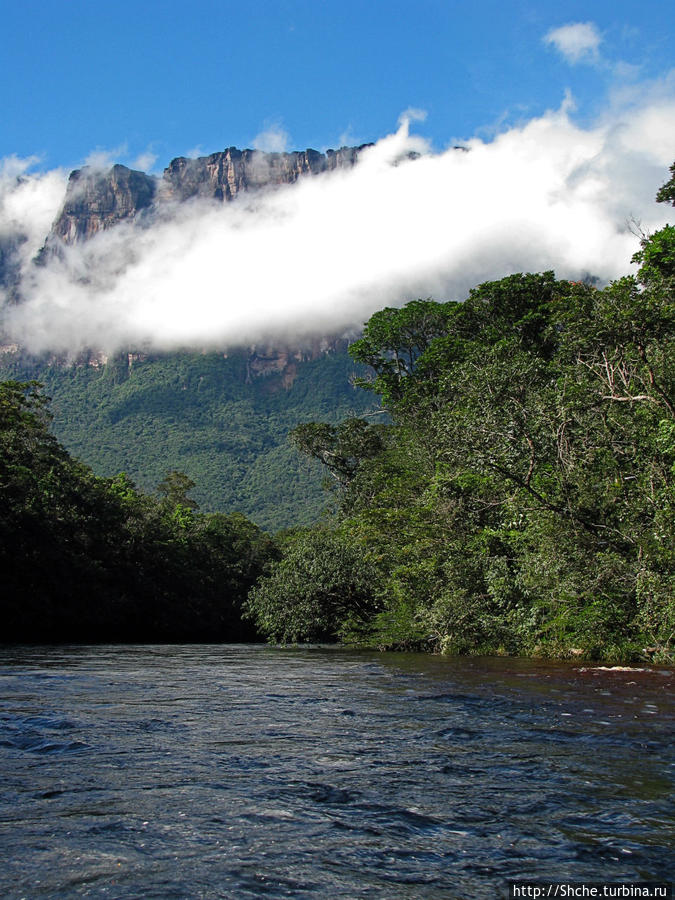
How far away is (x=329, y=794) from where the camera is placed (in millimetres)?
5984

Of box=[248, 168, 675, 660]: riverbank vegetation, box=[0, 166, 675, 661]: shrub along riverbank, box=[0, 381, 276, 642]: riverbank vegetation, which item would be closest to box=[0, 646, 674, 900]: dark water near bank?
box=[248, 168, 675, 660]: riverbank vegetation

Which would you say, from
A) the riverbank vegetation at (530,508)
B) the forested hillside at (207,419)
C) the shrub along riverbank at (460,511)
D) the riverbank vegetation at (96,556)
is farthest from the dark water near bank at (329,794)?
the forested hillside at (207,419)

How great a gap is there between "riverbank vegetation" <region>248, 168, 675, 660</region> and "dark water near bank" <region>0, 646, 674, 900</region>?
5.44 meters

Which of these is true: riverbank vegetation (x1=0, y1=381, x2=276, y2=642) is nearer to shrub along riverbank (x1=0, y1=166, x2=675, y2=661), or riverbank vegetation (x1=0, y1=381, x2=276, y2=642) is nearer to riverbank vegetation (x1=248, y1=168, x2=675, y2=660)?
shrub along riverbank (x1=0, y1=166, x2=675, y2=661)

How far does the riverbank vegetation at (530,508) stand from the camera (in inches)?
654

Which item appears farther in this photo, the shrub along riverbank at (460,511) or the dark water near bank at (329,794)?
the shrub along riverbank at (460,511)

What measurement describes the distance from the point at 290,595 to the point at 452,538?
8.88 meters

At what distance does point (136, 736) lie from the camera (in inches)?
330

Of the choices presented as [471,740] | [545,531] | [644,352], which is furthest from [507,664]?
[471,740]

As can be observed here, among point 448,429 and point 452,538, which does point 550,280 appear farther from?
point 448,429

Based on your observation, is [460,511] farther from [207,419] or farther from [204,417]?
[204,417]

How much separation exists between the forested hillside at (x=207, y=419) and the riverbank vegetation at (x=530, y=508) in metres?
Answer: 83.1

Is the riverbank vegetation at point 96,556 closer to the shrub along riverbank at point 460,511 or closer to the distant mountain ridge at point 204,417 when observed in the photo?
the shrub along riverbank at point 460,511

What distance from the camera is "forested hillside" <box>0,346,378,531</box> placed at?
13438 cm
